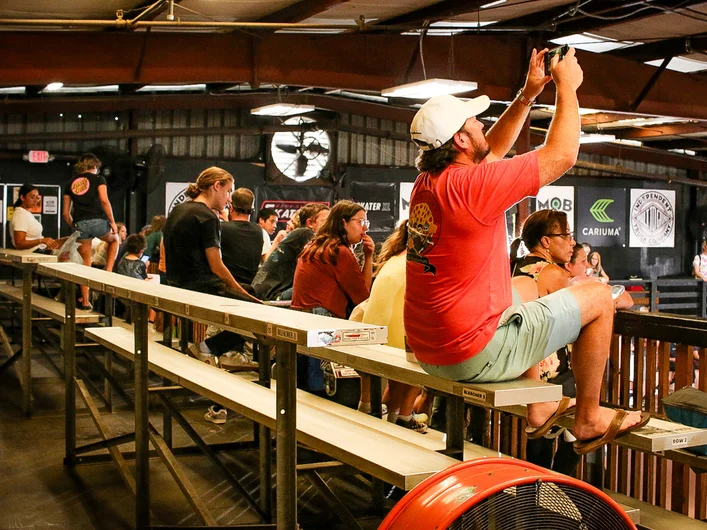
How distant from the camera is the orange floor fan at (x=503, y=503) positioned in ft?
6.75

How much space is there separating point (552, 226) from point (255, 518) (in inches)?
84.9

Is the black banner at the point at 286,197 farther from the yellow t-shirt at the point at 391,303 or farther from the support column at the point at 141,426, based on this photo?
the support column at the point at 141,426

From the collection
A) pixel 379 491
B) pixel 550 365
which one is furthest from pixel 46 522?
pixel 550 365

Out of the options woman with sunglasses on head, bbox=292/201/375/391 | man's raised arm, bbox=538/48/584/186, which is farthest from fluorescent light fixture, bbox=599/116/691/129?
man's raised arm, bbox=538/48/584/186

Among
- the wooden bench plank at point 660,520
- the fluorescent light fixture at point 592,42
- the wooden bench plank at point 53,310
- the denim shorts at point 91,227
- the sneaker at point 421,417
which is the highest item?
the fluorescent light fixture at point 592,42

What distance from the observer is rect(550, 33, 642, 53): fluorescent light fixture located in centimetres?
954

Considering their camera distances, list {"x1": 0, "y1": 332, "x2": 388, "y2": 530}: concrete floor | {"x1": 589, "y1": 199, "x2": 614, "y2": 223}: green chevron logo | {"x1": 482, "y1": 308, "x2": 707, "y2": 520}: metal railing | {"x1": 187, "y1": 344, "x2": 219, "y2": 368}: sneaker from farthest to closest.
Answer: {"x1": 589, "y1": 199, "x2": 614, "y2": 223}: green chevron logo → {"x1": 187, "y1": 344, "x2": 219, "y2": 368}: sneaker → {"x1": 0, "y1": 332, "x2": 388, "y2": 530}: concrete floor → {"x1": 482, "y1": 308, "x2": 707, "y2": 520}: metal railing

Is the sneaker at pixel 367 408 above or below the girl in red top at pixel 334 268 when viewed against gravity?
below

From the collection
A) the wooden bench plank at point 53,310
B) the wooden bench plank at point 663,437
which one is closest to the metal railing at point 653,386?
the wooden bench plank at point 663,437

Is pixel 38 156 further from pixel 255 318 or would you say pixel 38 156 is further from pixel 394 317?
pixel 255 318

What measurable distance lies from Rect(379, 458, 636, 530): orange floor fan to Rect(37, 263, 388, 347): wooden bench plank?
577 mm

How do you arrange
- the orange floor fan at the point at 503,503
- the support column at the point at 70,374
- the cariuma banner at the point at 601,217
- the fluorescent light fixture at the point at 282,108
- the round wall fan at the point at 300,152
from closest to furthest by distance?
1. the orange floor fan at the point at 503,503
2. the support column at the point at 70,374
3. the fluorescent light fixture at the point at 282,108
4. the round wall fan at the point at 300,152
5. the cariuma banner at the point at 601,217

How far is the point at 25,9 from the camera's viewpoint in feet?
24.5

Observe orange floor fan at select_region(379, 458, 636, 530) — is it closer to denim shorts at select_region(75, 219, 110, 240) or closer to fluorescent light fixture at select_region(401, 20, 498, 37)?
denim shorts at select_region(75, 219, 110, 240)
